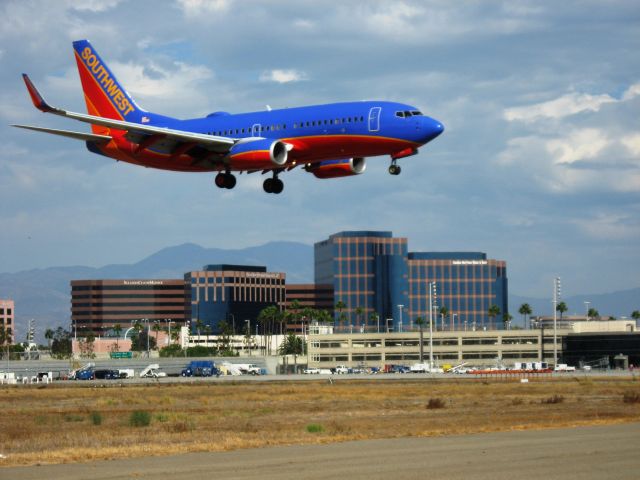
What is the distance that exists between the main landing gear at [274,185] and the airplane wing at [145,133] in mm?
4784

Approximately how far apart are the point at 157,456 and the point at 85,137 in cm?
4912

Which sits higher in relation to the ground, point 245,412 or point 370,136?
point 370,136

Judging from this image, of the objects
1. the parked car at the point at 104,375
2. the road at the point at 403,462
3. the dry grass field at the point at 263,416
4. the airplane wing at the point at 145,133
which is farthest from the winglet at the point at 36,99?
the parked car at the point at 104,375

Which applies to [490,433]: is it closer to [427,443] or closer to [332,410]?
[427,443]

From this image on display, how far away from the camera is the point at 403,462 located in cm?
3209

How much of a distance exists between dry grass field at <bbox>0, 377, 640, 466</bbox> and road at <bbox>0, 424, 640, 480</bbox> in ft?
11.6

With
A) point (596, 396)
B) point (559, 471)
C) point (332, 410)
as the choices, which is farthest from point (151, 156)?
point (559, 471)

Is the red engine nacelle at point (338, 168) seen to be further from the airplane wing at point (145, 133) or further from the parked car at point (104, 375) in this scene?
the parked car at point (104, 375)

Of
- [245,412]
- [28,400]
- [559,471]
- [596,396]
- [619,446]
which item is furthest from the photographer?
[28,400]

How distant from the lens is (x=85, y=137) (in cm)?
8156

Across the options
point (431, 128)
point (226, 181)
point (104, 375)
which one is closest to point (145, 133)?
point (226, 181)

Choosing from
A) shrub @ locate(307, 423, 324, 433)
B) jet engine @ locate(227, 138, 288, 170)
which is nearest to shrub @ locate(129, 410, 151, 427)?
shrub @ locate(307, 423, 324, 433)

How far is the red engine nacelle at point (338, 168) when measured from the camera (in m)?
75.8

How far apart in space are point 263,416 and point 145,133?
22869mm
